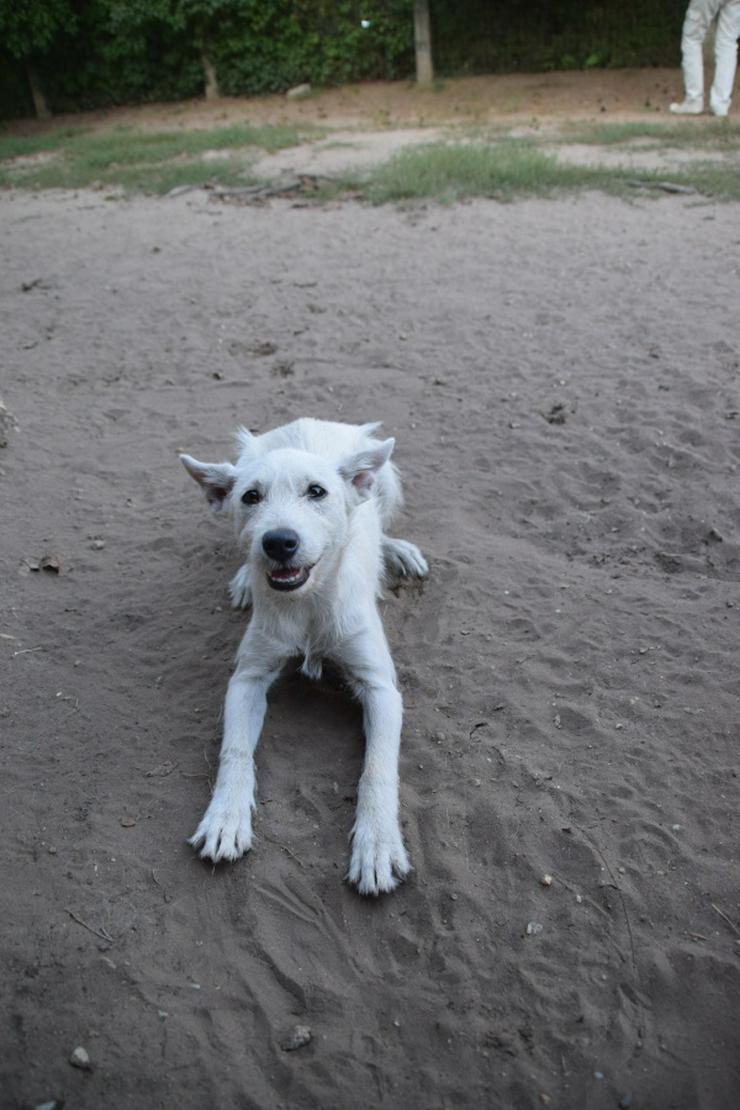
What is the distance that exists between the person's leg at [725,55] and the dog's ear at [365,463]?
51.6ft

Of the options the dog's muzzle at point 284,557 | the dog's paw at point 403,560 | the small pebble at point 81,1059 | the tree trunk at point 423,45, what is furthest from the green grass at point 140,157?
the small pebble at point 81,1059

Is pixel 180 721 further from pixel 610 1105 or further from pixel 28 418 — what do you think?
pixel 28 418

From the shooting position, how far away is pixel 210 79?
23.1m

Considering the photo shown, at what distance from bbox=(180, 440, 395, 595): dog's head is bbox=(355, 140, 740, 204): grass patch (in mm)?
8674

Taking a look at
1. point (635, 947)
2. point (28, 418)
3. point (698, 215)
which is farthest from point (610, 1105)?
point (698, 215)

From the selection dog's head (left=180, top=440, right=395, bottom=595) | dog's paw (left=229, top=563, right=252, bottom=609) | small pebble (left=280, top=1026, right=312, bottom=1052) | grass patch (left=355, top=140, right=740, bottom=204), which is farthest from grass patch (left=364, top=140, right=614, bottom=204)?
small pebble (left=280, top=1026, right=312, bottom=1052)

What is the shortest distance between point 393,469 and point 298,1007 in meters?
3.34

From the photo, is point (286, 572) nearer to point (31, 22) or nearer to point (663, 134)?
point (663, 134)

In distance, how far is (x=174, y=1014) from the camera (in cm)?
276

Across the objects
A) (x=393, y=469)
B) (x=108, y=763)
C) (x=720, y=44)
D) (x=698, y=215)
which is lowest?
(x=108, y=763)

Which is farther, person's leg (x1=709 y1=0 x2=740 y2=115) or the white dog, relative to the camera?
person's leg (x1=709 y1=0 x2=740 y2=115)

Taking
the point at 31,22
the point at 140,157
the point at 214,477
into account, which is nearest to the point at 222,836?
the point at 214,477

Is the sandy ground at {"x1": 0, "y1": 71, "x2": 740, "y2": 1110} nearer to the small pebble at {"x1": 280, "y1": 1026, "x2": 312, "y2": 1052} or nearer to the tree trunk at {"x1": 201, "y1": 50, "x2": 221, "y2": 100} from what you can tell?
the small pebble at {"x1": 280, "y1": 1026, "x2": 312, "y2": 1052}

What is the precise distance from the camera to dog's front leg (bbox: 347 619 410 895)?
3.17m
